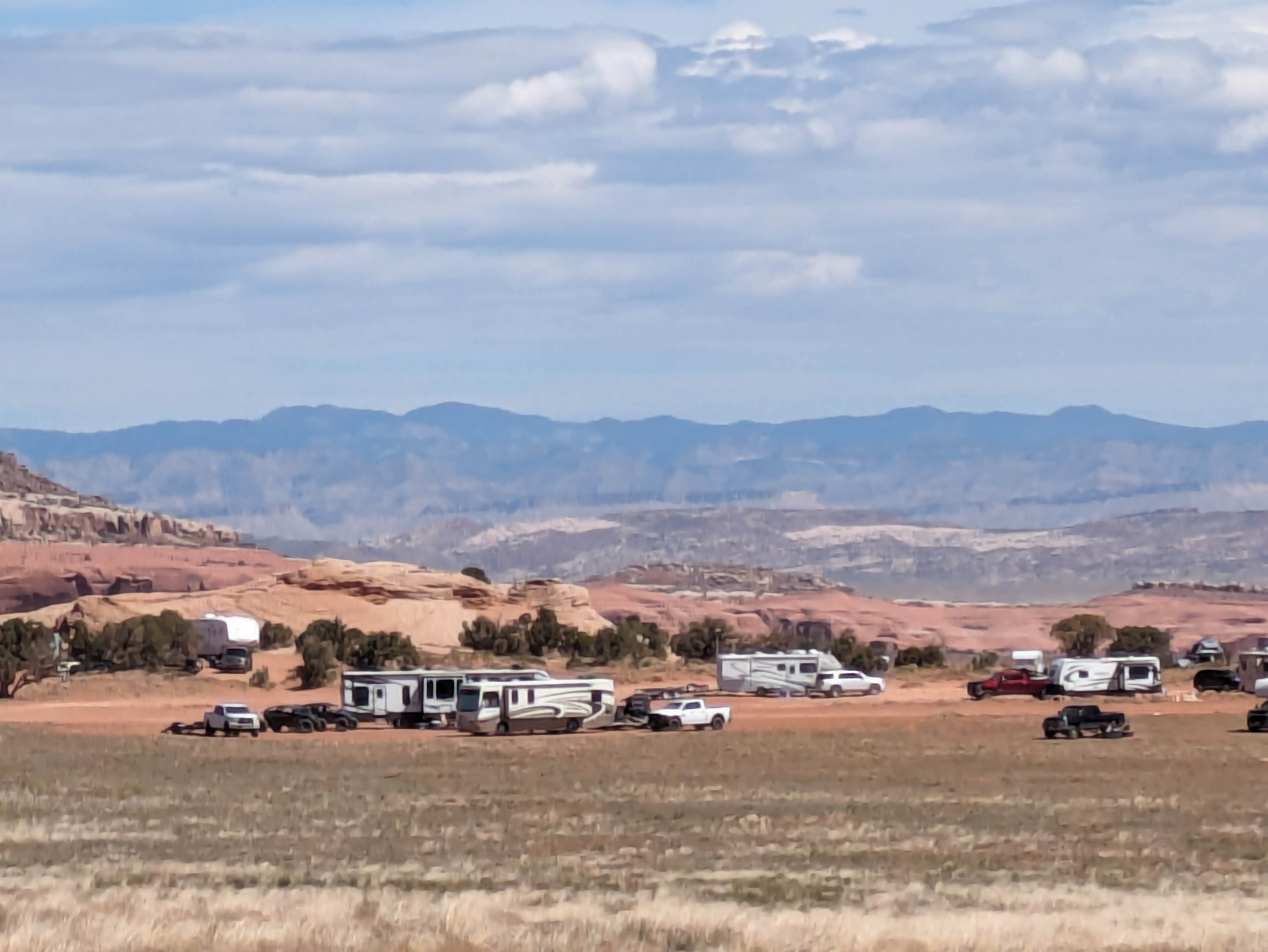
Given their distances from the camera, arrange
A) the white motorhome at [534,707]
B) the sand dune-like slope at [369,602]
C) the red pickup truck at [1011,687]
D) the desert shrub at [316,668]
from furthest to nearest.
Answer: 1. the sand dune-like slope at [369,602]
2. the desert shrub at [316,668]
3. the red pickup truck at [1011,687]
4. the white motorhome at [534,707]

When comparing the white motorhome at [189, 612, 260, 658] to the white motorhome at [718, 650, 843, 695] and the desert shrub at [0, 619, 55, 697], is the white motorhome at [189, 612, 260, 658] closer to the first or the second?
the desert shrub at [0, 619, 55, 697]

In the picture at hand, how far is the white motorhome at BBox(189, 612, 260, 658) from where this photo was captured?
78.7 m

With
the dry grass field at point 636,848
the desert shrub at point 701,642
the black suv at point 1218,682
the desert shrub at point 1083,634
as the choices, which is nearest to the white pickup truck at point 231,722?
the dry grass field at point 636,848

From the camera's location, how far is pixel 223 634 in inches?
3100

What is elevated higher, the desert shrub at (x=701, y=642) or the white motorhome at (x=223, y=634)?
the white motorhome at (x=223, y=634)

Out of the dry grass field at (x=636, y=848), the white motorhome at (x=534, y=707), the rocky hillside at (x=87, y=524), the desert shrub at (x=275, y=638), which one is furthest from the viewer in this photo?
the rocky hillside at (x=87, y=524)

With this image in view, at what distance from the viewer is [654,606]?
133625 millimetres

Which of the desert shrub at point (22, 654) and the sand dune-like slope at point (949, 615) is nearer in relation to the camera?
the desert shrub at point (22, 654)

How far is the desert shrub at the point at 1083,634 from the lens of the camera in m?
99.6

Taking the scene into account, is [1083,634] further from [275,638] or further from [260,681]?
[260,681]

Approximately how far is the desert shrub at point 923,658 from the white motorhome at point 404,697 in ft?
122

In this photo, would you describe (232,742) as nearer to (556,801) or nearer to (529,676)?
(529,676)

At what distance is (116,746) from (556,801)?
17.5 metres

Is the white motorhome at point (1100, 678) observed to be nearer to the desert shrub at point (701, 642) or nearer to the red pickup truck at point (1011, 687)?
the red pickup truck at point (1011, 687)
